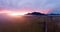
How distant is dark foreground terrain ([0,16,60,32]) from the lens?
5.08 feet

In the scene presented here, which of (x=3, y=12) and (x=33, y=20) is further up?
(x=3, y=12)

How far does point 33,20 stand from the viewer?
1550 millimetres

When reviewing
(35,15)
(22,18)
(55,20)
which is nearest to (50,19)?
(55,20)

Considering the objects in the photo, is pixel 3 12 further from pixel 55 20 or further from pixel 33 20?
pixel 55 20

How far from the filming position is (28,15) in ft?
5.10

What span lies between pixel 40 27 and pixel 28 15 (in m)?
0.19

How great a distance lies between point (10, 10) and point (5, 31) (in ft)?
0.81

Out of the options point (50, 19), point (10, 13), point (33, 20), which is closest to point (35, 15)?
point (33, 20)

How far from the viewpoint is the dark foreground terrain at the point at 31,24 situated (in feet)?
5.08

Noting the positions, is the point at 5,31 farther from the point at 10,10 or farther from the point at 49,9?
the point at 49,9

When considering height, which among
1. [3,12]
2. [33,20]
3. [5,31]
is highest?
[3,12]

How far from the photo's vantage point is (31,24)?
156 cm

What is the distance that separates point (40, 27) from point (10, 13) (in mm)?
377

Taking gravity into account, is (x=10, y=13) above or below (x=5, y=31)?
above
